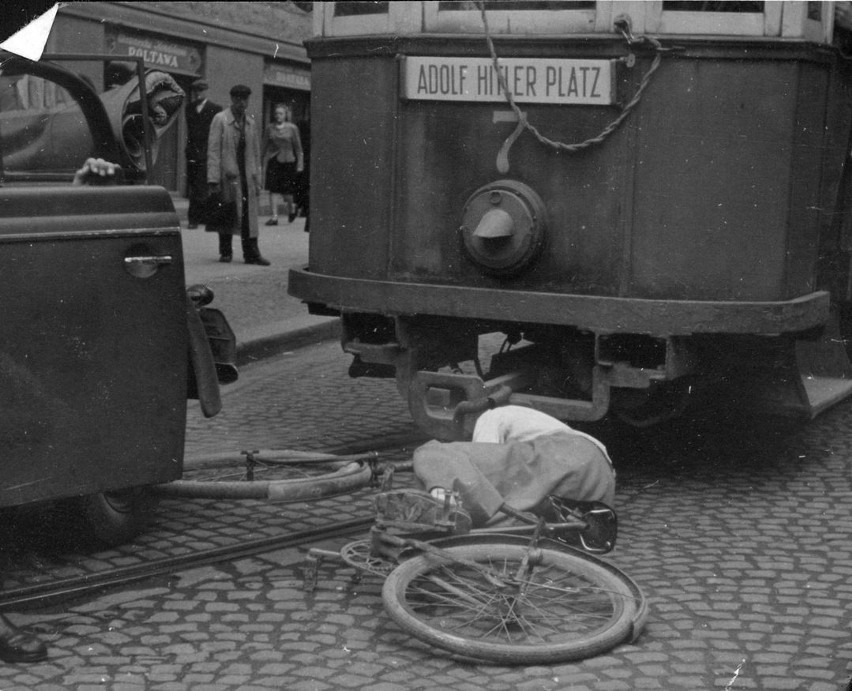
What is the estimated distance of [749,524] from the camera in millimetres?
5602

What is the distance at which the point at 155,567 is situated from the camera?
473cm

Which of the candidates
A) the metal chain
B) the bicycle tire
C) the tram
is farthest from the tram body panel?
the bicycle tire

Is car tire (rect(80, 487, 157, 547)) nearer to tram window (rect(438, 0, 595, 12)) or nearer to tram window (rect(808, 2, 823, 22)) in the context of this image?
tram window (rect(438, 0, 595, 12))

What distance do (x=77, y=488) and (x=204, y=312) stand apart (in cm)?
103

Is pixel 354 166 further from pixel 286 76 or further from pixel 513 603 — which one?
pixel 286 76

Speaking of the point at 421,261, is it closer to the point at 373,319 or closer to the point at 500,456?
the point at 373,319

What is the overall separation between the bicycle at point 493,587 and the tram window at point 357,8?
2.81 metres

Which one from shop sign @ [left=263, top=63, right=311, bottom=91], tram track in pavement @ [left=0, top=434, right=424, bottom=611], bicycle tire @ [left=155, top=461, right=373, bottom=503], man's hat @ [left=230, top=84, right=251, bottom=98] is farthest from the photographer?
shop sign @ [left=263, top=63, right=311, bottom=91]

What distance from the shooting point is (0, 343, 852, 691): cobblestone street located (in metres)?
3.86

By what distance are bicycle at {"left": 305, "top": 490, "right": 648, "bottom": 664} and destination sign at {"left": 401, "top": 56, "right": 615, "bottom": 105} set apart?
215 cm

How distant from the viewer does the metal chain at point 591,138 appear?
5.82 m

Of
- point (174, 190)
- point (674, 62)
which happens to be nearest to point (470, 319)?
point (674, 62)

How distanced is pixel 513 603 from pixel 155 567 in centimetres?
131

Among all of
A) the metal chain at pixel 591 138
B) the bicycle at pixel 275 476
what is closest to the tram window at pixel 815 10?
the metal chain at pixel 591 138
